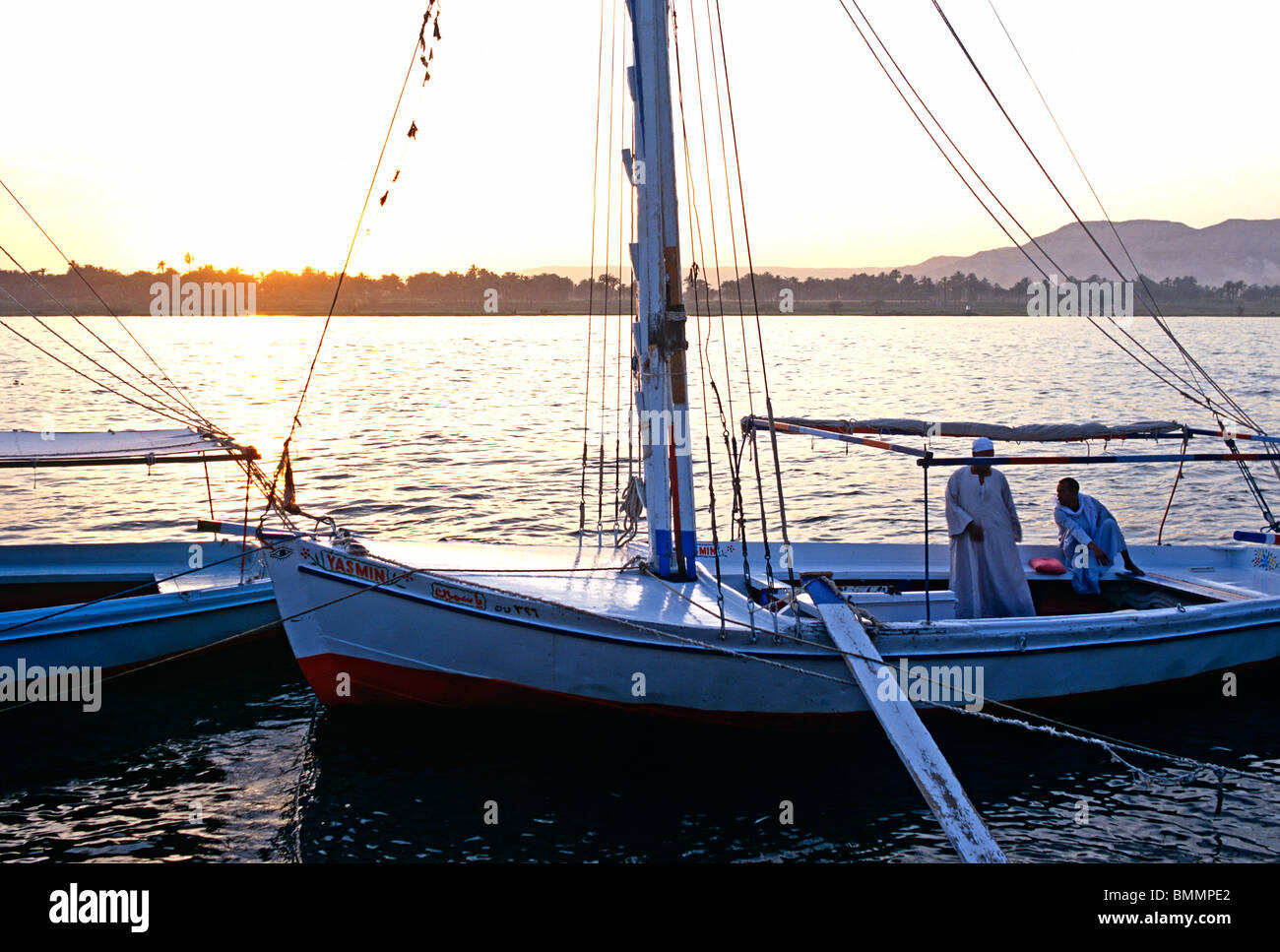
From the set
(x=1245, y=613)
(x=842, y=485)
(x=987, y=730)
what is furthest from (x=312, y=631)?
(x=842, y=485)

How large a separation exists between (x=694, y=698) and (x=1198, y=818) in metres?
4.52

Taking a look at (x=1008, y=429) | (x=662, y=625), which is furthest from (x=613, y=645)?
(x=1008, y=429)

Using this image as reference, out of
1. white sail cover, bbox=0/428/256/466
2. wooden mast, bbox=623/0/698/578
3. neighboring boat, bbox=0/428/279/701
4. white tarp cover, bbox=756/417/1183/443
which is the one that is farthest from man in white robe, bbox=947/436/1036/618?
white sail cover, bbox=0/428/256/466

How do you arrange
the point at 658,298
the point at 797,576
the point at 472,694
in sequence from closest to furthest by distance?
the point at 472,694
the point at 658,298
the point at 797,576

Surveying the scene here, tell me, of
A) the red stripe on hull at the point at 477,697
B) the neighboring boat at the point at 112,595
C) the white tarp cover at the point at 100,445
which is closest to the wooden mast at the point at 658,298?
the red stripe on hull at the point at 477,697

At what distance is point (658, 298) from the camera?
35.5ft

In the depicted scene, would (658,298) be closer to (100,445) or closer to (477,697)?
(477,697)

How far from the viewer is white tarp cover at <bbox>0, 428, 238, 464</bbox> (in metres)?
12.5

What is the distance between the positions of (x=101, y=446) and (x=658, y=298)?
6867 mm

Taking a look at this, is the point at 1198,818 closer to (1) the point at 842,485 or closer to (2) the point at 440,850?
(2) the point at 440,850

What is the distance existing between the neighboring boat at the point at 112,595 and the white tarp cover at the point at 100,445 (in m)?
0.01

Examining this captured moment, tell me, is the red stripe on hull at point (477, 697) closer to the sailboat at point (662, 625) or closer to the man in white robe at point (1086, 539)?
the sailboat at point (662, 625)

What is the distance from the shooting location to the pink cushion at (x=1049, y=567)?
12.9 meters

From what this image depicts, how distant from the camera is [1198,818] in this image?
382 inches
